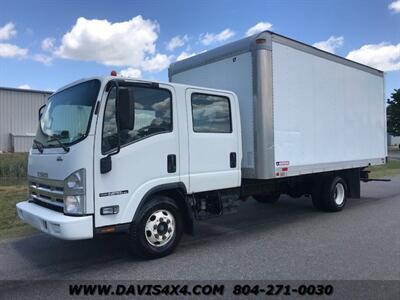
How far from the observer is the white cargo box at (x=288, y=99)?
6.60 m

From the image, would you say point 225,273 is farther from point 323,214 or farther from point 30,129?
point 30,129

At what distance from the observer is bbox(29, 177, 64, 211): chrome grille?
500 centimetres

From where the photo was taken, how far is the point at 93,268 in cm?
527

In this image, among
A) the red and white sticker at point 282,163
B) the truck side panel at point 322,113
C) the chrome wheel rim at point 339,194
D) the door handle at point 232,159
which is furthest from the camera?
the chrome wheel rim at point 339,194

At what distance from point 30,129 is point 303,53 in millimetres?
39020

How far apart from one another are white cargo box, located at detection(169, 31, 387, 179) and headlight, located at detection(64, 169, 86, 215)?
9.78ft

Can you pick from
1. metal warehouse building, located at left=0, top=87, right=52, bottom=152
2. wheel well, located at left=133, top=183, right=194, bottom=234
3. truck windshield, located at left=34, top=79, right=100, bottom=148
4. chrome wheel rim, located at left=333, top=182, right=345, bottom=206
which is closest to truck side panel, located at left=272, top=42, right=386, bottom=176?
chrome wheel rim, located at left=333, top=182, right=345, bottom=206

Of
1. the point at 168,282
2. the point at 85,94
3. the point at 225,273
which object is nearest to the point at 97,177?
the point at 85,94

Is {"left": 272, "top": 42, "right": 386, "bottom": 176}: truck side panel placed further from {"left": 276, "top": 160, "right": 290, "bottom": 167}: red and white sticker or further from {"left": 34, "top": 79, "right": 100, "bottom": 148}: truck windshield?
{"left": 34, "top": 79, "right": 100, "bottom": 148}: truck windshield

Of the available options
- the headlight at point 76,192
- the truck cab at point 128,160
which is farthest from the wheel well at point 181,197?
the headlight at point 76,192

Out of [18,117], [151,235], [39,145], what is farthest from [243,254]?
[18,117]

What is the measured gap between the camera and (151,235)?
5.45m

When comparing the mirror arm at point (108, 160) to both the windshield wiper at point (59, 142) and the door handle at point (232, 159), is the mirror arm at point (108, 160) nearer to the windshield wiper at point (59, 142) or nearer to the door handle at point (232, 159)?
the windshield wiper at point (59, 142)

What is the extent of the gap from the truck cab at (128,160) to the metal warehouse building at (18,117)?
36036 mm
